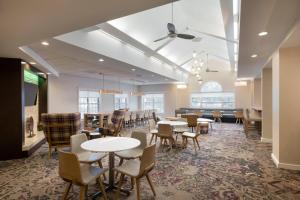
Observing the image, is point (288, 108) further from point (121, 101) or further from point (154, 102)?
point (154, 102)

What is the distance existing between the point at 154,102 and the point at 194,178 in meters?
10.4

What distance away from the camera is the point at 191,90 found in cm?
1203

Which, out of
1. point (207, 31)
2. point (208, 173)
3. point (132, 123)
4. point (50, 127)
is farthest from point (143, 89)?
point (208, 173)

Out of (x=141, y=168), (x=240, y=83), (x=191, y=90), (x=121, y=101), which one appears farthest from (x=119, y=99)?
(x=141, y=168)

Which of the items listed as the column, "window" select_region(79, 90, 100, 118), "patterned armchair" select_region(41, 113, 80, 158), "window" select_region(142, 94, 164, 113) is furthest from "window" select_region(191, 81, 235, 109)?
"patterned armchair" select_region(41, 113, 80, 158)

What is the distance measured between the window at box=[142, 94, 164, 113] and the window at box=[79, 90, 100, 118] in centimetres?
477

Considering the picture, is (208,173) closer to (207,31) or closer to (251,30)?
(251,30)

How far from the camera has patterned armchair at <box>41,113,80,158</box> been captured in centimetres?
432

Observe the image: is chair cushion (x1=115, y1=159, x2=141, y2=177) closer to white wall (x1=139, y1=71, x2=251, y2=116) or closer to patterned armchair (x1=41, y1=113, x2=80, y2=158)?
patterned armchair (x1=41, y1=113, x2=80, y2=158)

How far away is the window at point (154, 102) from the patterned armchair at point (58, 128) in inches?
356

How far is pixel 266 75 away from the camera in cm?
580

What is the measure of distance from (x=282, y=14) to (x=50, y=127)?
5078 mm

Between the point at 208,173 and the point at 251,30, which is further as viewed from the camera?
the point at 208,173

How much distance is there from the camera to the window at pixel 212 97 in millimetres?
11070
